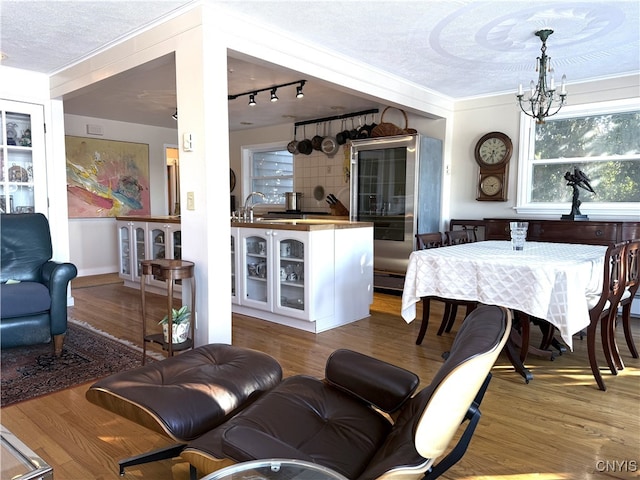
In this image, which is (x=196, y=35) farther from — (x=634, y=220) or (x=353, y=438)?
(x=634, y=220)

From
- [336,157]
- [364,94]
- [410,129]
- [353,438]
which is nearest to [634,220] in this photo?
[410,129]

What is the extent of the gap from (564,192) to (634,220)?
684 mm

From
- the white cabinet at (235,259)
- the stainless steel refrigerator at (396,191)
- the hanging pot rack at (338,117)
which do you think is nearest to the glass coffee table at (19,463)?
the white cabinet at (235,259)

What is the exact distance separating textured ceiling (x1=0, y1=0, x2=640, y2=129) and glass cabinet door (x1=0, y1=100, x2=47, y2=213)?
0.43 meters

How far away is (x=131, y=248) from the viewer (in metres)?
5.27

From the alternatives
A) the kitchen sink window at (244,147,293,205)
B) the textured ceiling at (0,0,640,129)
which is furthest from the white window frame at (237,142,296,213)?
the textured ceiling at (0,0,640,129)

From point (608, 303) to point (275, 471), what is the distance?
2502 mm

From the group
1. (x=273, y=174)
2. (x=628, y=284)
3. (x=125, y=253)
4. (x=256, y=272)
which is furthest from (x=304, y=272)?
(x=273, y=174)

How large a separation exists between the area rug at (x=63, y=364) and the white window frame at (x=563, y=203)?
4.13 meters

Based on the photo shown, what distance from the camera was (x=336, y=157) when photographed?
238 inches

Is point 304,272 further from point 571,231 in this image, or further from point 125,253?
point 125,253

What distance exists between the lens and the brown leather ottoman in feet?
5.12

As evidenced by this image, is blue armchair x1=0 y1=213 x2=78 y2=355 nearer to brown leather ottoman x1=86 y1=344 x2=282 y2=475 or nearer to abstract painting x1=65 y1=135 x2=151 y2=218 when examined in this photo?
brown leather ottoman x1=86 y1=344 x2=282 y2=475

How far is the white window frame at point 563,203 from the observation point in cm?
416
